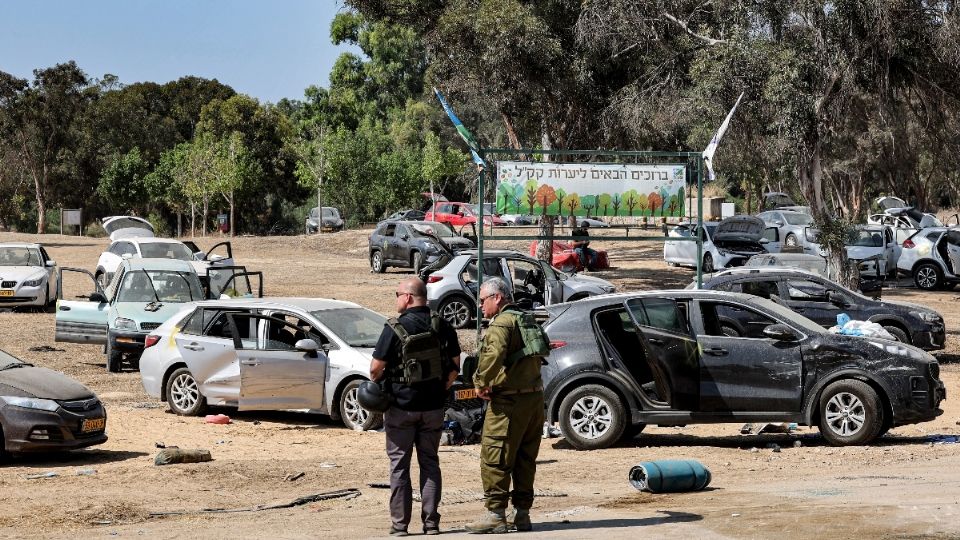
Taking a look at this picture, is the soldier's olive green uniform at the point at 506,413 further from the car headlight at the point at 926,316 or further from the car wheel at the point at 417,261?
the car wheel at the point at 417,261

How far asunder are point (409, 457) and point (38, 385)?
5.53 meters

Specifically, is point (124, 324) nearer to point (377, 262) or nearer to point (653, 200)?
point (653, 200)

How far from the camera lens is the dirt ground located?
8.95 meters

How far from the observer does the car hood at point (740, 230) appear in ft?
118

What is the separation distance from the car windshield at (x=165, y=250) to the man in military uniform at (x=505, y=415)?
2166 cm

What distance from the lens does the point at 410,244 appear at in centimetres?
3691

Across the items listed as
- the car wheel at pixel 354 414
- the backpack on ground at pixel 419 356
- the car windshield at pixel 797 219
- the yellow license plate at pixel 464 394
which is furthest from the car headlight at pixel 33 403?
the car windshield at pixel 797 219

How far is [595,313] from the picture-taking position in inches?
522

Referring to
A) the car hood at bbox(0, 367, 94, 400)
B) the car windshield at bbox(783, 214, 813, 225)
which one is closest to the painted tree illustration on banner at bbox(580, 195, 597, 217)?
the car hood at bbox(0, 367, 94, 400)

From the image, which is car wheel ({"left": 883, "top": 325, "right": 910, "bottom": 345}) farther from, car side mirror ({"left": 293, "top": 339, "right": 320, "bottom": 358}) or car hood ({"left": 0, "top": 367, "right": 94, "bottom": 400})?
car hood ({"left": 0, "top": 367, "right": 94, "bottom": 400})

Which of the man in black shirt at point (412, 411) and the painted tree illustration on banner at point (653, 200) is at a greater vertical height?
the painted tree illustration on banner at point (653, 200)

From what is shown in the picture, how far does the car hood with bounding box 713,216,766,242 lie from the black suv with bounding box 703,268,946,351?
15386 mm

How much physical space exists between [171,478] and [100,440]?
1484 millimetres

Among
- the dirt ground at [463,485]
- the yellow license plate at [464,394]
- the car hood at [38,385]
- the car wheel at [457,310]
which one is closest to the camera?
the dirt ground at [463,485]
